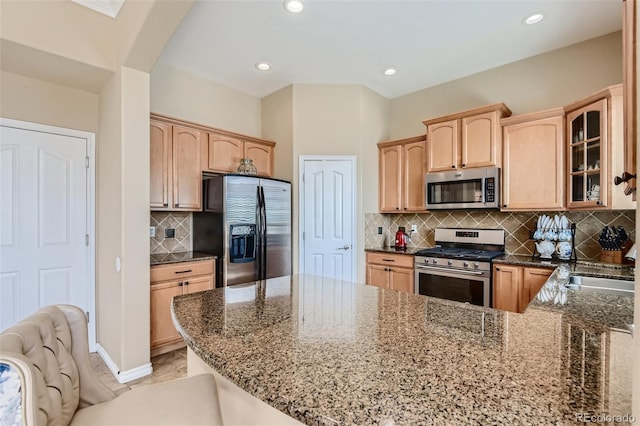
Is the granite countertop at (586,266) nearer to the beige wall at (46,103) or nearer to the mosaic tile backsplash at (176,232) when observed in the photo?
the mosaic tile backsplash at (176,232)

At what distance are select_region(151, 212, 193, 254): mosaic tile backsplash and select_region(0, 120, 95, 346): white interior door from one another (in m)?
0.57

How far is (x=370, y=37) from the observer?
→ 9.30ft

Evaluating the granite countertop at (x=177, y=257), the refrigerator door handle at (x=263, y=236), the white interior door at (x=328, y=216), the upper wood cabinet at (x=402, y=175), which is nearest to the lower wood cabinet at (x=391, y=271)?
the white interior door at (x=328, y=216)

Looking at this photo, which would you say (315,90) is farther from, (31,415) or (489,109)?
(31,415)

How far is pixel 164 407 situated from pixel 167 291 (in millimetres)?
1913

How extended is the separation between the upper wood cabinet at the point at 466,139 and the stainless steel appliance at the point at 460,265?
2.70ft

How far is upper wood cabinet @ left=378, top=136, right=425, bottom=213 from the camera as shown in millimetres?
3734

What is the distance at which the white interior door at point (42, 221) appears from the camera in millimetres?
2502

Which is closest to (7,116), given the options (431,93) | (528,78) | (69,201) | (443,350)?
(69,201)

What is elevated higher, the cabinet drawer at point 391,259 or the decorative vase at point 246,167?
the decorative vase at point 246,167

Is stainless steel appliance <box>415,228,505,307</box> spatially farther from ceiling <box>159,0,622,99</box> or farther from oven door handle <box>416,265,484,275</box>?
ceiling <box>159,0,622,99</box>

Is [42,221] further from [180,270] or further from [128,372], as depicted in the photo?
[128,372]

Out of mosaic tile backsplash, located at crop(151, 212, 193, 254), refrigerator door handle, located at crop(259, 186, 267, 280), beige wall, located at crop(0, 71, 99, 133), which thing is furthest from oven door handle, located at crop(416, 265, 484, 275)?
beige wall, located at crop(0, 71, 99, 133)

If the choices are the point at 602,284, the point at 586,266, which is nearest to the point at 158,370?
the point at 602,284
